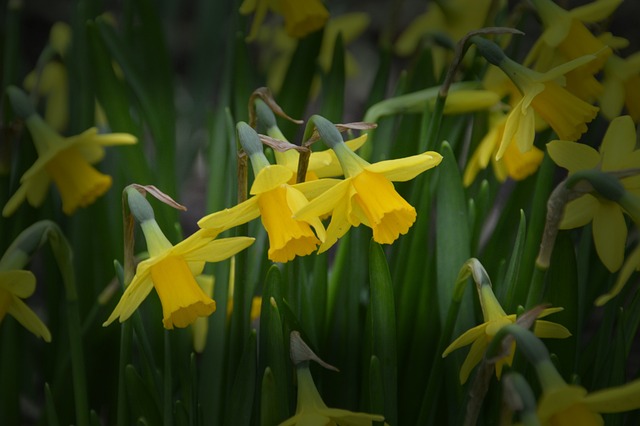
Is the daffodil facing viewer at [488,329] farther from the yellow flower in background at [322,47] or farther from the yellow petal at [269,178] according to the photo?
the yellow flower in background at [322,47]

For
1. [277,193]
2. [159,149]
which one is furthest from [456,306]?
[159,149]

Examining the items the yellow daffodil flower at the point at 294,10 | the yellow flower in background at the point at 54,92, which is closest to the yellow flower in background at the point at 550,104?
the yellow daffodil flower at the point at 294,10

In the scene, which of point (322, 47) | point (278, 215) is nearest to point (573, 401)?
point (278, 215)

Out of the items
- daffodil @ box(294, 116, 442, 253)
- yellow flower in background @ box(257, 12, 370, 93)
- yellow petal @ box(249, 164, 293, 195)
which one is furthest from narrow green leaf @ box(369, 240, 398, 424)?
yellow flower in background @ box(257, 12, 370, 93)

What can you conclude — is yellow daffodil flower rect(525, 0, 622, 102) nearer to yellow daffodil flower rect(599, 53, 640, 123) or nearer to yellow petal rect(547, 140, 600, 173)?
yellow daffodil flower rect(599, 53, 640, 123)

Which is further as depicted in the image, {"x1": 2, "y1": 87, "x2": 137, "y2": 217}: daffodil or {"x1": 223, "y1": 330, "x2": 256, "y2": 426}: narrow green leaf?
{"x1": 2, "y1": 87, "x2": 137, "y2": 217}: daffodil

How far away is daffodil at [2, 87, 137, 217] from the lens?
1540mm

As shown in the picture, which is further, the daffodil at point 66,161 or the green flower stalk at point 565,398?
the daffodil at point 66,161

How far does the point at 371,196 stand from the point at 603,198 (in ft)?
1.08

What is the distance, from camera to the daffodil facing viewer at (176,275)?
1.15 metres

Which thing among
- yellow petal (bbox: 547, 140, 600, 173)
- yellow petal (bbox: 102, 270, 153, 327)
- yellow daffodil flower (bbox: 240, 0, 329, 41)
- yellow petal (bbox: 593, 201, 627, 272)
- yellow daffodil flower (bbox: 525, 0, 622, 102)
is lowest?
yellow petal (bbox: 102, 270, 153, 327)

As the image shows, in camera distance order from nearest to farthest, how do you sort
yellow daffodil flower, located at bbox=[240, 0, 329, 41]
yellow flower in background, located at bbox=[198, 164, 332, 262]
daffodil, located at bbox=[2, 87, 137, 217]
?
yellow flower in background, located at bbox=[198, 164, 332, 262], daffodil, located at bbox=[2, 87, 137, 217], yellow daffodil flower, located at bbox=[240, 0, 329, 41]

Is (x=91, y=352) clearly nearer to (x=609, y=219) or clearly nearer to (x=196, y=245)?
(x=196, y=245)

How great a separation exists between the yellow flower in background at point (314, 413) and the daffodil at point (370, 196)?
19cm
